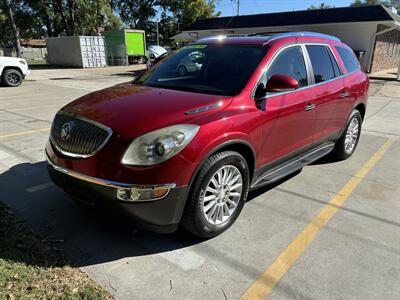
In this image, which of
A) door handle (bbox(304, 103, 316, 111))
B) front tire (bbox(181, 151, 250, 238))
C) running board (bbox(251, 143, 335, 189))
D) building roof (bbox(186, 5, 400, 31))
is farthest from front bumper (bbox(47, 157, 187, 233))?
building roof (bbox(186, 5, 400, 31))

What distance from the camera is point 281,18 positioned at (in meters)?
22.8

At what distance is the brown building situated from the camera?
19578 mm

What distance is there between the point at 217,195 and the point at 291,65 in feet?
6.02

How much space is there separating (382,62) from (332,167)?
21.0m

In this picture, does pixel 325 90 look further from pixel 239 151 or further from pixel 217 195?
pixel 217 195

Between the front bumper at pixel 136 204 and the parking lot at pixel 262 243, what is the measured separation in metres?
0.38

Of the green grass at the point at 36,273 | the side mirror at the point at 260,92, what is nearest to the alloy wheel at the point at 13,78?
the green grass at the point at 36,273

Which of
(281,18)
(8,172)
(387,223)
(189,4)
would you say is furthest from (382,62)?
(189,4)

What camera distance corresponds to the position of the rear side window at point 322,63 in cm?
439

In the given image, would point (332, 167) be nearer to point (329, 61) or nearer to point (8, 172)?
point (329, 61)

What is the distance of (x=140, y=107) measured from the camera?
122 inches

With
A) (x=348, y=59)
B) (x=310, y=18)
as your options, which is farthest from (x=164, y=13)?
(x=348, y=59)

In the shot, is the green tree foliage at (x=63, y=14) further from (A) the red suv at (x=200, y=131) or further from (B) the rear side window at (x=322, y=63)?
(A) the red suv at (x=200, y=131)

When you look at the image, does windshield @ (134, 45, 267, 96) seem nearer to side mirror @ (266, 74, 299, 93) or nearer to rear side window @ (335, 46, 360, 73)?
side mirror @ (266, 74, 299, 93)
